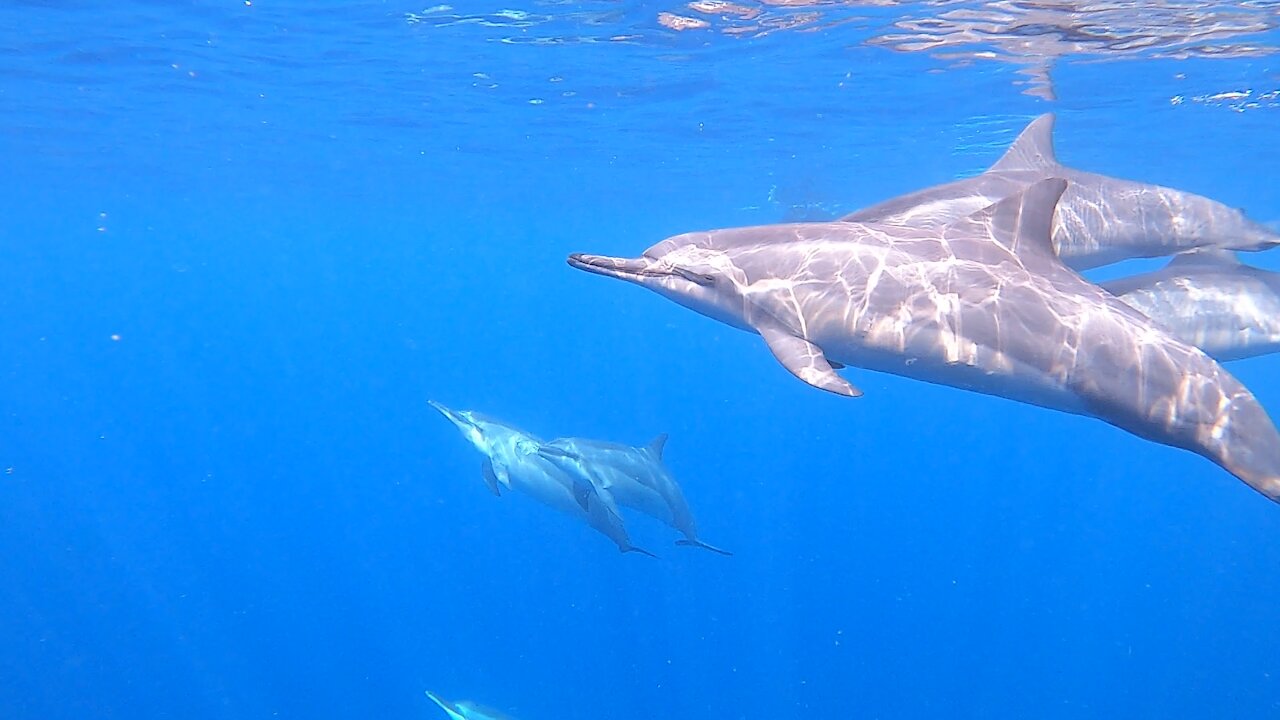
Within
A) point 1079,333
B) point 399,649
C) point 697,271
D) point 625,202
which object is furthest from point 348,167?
point 1079,333

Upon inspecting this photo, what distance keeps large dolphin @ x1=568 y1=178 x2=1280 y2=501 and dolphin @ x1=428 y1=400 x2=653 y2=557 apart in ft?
23.0

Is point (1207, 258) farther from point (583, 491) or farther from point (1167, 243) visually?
point (583, 491)

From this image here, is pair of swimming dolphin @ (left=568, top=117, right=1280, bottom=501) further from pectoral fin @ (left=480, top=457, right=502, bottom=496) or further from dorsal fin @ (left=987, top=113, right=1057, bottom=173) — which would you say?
pectoral fin @ (left=480, top=457, right=502, bottom=496)

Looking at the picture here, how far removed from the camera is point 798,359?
5766mm

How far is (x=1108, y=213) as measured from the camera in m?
8.32

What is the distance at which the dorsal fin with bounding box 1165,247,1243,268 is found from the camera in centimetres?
891

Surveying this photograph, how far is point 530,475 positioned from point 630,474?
1.69 metres

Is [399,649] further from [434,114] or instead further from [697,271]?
[697,271]

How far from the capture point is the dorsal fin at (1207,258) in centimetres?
891

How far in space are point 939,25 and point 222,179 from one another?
2767 cm

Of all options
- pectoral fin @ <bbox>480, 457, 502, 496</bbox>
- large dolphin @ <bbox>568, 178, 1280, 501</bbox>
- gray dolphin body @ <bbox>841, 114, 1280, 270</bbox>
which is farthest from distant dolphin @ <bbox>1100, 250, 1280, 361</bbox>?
pectoral fin @ <bbox>480, 457, 502, 496</bbox>

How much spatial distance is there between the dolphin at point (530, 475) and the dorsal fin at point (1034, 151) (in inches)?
286

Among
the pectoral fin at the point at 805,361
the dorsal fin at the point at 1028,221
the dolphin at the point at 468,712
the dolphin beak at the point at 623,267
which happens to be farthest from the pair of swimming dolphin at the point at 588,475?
the dorsal fin at the point at 1028,221

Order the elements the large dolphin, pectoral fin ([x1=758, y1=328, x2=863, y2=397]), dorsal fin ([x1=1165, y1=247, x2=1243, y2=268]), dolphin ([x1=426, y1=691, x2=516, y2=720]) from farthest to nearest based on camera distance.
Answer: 1. dolphin ([x1=426, y1=691, x2=516, y2=720])
2. dorsal fin ([x1=1165, y1=247, x2=1243, y2=268])
3. the large dolphin
4. pectoral fin ([x1=758, y1=328, x2=863, y2=397])
